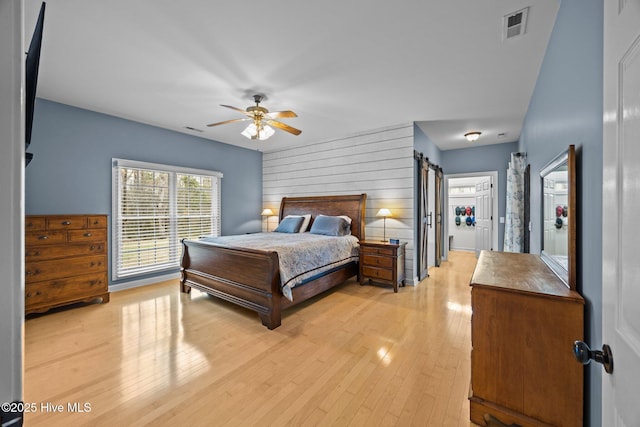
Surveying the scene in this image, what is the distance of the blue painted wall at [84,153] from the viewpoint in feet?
11.2

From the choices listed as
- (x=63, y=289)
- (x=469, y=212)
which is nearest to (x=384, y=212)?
(x=63, y=289)

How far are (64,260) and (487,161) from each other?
7.58 metres

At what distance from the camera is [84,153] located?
3.79 metres

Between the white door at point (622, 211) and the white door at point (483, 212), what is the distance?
6213 millimetres

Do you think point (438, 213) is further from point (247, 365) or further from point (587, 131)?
point (247, 365)

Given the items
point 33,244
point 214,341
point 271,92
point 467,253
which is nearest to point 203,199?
point 33,244

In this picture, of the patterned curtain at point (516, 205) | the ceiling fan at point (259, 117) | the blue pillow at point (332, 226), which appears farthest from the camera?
the blue pillow at point (332, 226)

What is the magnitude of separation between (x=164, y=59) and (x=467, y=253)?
26.6 feet

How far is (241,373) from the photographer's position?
6.84 feet

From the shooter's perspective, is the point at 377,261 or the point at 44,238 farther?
the point at 377,261

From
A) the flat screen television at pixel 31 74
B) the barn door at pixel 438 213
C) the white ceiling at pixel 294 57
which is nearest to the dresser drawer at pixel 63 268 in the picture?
the white ceiling at pixel 294 57

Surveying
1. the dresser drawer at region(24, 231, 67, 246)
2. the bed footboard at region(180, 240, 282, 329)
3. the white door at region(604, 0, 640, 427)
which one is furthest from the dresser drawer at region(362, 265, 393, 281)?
the dresser drawer at region(24, 231, 67, 246)

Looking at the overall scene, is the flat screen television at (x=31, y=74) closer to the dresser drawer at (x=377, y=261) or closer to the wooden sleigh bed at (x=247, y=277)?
the wooden sleigh bed at (x=247, y=277)

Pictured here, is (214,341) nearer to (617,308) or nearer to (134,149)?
(617,308)
